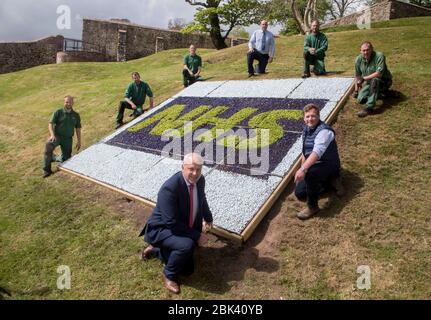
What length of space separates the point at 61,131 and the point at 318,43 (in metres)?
8.55

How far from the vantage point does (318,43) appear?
38.7 ft

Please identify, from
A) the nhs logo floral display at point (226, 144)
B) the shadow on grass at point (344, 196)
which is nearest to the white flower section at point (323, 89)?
the nhs logo floral display at point (226, 144)

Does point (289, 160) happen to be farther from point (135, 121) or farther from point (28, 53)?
point (28, 53)

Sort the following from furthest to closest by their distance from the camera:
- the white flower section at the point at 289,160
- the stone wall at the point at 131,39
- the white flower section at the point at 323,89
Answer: the stone wall at the point at 131,39 → the white flower section at the point at 323,89 → the white flower section at the point at 289,160

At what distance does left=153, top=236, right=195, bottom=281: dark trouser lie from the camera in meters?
5.03

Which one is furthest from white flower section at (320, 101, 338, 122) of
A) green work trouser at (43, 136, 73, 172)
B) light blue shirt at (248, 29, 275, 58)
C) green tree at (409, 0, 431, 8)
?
green tree at (409, 0, 431, 8)

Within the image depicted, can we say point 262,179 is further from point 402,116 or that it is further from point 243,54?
point 243,54

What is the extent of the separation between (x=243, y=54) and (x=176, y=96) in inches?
398

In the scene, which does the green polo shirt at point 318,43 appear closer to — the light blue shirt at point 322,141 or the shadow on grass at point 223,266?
the light blue shirt at point 322,141

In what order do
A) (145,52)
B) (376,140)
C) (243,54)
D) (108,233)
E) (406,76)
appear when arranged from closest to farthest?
(108,233) < (376,140) < (406,76) < (243,54) < (145,52)

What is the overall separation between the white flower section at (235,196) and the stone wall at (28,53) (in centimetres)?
3737

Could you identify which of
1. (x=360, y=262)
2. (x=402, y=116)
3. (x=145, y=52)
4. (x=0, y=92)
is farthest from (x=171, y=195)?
(x=145, y=52)

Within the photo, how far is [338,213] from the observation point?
6023 mm

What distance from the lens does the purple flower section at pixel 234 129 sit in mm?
7773
